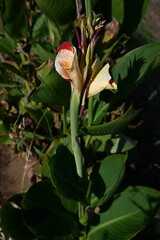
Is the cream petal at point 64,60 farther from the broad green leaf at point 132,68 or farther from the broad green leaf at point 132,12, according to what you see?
the broad green leaf at point 132,12

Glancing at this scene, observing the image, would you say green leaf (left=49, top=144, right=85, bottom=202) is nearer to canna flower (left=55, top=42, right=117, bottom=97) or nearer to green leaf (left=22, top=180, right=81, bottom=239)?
green leaf (left=22, top=180, right=81, bottom=239)

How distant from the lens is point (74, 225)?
1569 mm

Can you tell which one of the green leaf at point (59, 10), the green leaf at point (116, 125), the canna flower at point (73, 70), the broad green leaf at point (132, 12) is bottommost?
the green leaf at point (116, 125)

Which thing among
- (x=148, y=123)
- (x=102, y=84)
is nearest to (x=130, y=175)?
(x=148, y=123)

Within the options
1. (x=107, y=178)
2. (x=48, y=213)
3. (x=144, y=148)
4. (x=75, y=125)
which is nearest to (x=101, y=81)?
(x=75, y=125)

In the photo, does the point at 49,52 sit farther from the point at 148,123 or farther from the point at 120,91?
the point at 148,123

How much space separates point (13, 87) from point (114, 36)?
0.57m

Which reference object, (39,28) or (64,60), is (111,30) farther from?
(64,60)

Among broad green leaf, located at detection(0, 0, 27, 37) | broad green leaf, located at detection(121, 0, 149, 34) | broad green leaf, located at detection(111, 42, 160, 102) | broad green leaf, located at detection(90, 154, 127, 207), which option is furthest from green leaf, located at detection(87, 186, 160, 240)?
broad green leaf, located at detection(0, 0, 27, 37)

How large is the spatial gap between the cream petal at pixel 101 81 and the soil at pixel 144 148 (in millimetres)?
652

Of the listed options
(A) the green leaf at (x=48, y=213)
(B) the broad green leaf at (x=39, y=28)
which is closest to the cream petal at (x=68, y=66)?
(A) the green leaf at (x=48, y=213)

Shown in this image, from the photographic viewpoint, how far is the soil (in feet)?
6.57

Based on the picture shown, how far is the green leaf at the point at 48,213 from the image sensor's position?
148 centimetres

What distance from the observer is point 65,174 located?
1420 millimetres
